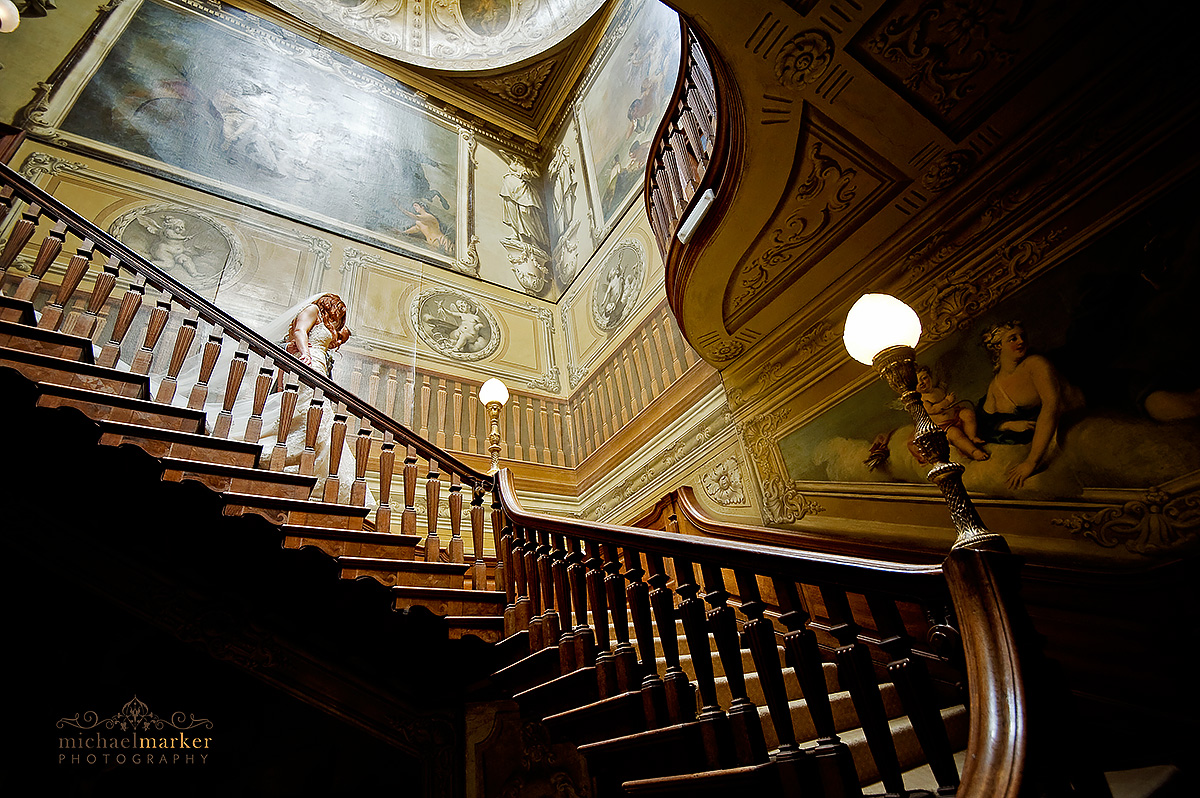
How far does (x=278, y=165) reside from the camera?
292 inches

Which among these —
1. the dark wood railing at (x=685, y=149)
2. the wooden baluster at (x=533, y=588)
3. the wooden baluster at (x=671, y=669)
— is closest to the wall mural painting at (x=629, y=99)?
the dark wood railing at (x=685, y=149)

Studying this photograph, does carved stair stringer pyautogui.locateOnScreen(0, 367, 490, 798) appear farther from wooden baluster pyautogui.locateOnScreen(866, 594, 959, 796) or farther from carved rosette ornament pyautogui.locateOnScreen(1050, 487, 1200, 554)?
carved rosette ornament pyautogui.locateOnScreen(1050, 487, 1200, 554)

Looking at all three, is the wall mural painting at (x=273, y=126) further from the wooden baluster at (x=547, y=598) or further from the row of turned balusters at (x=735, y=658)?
the row of turned balusters at (x=735, y=658)

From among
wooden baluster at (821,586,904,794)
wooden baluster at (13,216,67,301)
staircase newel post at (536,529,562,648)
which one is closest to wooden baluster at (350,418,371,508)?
staircase newel post at (536,529,562,648)

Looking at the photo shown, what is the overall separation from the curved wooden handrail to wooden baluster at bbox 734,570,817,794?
2087mm

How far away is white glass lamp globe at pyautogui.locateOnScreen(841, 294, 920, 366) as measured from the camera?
1.76 meters

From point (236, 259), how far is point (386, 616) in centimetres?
515

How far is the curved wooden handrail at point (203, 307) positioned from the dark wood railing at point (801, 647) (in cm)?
123

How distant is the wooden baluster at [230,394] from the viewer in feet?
9.19

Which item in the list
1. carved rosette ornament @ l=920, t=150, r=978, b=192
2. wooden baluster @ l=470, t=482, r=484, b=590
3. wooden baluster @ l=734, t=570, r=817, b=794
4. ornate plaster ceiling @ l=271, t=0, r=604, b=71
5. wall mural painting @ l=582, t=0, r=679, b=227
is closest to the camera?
wooden baluster @ l=734, t=570, r=817, b=794

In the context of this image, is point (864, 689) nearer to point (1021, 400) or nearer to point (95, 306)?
point (1021, 400)

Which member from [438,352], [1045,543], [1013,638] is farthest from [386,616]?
[438,352]

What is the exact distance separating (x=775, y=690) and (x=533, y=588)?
4.69ft

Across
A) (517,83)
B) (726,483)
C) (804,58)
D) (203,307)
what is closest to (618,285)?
(726,483)
